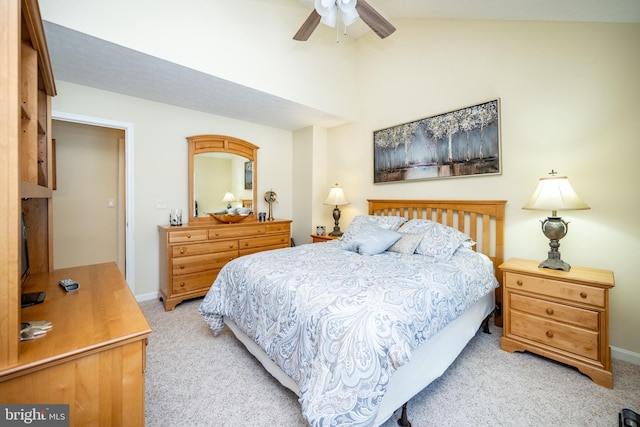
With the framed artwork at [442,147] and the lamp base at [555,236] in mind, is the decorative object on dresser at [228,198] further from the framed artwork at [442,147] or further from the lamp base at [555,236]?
the lamp base at [555,236]

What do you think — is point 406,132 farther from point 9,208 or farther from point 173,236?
point 9,208

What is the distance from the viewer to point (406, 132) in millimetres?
3301

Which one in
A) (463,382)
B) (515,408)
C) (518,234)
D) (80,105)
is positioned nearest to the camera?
(515,408)

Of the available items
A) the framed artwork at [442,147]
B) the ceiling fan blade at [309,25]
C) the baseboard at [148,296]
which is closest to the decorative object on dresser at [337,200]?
the framed artwork at [442,147]

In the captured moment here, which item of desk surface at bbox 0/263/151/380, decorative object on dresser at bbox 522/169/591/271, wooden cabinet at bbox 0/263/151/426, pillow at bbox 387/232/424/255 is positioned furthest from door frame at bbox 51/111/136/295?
decorative object on dresser at bbox 522/169/591/271

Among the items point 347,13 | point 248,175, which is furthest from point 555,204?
point 248,175

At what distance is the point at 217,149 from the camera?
3.72 metres

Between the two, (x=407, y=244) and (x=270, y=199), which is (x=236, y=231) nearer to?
(x=270, y=199)

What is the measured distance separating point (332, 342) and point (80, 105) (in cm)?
356

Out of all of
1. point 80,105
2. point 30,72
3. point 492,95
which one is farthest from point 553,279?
point 80,105

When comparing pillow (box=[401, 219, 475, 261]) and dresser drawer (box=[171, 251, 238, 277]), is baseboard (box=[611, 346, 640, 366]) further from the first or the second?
dresser drawer (box=[171, 251, 238, 277])

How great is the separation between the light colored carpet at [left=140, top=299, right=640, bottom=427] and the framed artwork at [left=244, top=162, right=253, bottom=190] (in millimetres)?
2379

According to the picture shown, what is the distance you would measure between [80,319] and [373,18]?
2.70 m

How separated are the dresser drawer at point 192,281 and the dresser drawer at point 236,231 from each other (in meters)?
0.45
